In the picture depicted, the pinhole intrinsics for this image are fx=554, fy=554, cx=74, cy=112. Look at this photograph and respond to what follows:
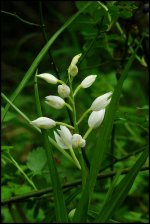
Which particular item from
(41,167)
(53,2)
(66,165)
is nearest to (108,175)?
(41,167)

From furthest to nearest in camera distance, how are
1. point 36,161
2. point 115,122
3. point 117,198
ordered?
point 36,161
point 115,122
point 117,198

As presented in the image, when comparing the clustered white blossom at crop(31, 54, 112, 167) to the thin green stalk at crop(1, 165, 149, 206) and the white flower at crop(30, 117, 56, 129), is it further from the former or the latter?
the thin green stalk at crop(1, 165, 149, 206)

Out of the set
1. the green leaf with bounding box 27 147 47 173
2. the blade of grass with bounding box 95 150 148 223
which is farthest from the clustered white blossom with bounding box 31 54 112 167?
the green leaf with bounding box 27 147 47 173

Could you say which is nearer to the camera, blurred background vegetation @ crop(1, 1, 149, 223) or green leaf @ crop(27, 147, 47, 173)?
blurred background vegetation @ crop(1, 1, 149, 223)

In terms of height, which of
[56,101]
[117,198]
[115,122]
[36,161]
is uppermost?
[56,101]

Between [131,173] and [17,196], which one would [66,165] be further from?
[131,173]

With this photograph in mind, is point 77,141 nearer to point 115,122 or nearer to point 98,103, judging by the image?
point 98,103

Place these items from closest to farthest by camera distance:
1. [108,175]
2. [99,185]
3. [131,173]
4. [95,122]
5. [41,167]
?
[131,173] < [95,122] < [108,175] < [41,167] < [99,185]

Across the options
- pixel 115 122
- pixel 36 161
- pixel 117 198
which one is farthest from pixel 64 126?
pixel 36 161

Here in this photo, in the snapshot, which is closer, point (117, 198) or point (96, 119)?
point (117, 198)
